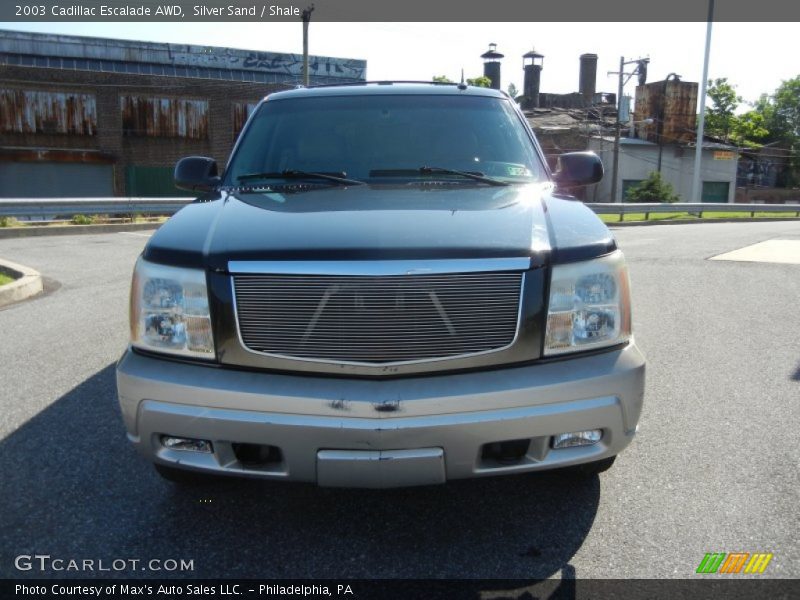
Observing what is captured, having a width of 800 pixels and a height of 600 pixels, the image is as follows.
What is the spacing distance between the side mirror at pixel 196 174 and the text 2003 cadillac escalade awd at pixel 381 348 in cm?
129

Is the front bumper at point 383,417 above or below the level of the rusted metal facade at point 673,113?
below

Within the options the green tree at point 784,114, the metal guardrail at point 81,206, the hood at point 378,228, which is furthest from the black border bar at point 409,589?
the green tree at point 784,114

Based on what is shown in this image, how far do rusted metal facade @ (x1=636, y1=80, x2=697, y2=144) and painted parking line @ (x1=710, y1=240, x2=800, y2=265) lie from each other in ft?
112

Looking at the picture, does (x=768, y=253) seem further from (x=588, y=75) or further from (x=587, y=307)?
(x=588, y=75)

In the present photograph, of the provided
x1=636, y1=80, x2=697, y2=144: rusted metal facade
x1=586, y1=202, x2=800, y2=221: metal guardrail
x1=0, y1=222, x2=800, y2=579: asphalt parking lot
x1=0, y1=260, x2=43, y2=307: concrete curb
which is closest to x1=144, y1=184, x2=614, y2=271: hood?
x1=0, y1=222, x2=800, y2=579: asphalt parking lot

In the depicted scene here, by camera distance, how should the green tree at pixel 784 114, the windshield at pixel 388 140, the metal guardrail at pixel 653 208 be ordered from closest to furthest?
the windshield at pixel 388 140 < the metal guardrail at pixel 653 208 < the green tree at pixel 784 114

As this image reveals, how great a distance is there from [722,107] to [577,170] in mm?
75907

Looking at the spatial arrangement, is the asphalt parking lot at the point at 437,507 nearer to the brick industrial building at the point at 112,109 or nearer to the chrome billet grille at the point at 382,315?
the chrome billet grille at the point at 382,315

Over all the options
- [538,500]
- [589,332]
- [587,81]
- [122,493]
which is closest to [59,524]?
[122,493]

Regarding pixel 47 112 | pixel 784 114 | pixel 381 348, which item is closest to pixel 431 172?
pixel 381 348

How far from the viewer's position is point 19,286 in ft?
25.1

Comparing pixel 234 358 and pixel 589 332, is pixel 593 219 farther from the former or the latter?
pixel 234 358

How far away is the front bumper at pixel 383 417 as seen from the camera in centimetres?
232

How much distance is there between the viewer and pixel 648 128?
46375mm
